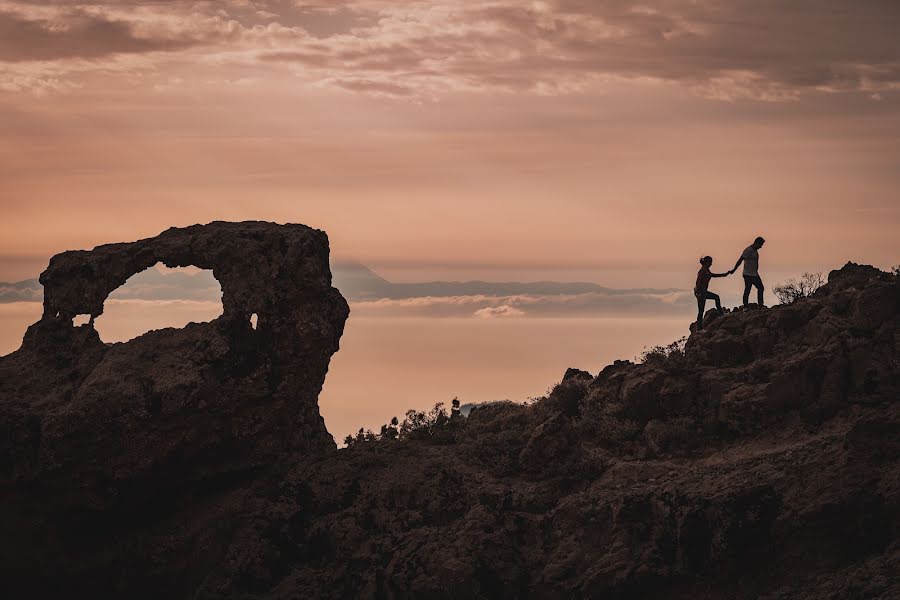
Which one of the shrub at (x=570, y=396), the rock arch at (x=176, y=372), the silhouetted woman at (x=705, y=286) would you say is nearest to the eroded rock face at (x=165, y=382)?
the rock arch at (x=176, y=372)

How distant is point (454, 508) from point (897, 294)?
9.47 metres

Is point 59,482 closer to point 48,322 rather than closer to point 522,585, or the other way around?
point 48,322

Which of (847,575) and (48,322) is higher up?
(48,322)

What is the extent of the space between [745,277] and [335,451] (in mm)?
10385

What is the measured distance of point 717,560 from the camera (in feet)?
63.6

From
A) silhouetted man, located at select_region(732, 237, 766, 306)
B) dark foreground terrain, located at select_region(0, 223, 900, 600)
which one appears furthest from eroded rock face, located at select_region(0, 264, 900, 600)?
silhouetted man, located at select_region(732, 237, 766, 306)

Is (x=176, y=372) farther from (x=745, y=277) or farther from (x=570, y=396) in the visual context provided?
(x=745, y=277)

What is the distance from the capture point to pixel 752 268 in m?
27.8

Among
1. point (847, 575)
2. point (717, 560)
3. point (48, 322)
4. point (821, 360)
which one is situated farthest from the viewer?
point (48, 322)

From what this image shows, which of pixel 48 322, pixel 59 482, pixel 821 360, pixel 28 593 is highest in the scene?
pixel 48 322

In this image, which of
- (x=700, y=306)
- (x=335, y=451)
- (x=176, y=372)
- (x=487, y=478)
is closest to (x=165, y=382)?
(x=176, y=372)

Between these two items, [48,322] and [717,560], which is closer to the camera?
[717,560]

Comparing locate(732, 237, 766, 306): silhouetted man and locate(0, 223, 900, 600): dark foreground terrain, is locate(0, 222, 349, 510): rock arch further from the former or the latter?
locate(732, 237, 766, 306): silhouetted man

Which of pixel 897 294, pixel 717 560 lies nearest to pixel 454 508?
pixel 717 560
